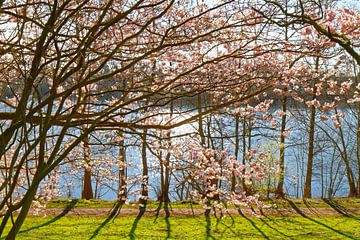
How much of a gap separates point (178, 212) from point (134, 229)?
202 cm

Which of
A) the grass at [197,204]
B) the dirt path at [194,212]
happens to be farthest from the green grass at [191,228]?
the grass at [197,204]

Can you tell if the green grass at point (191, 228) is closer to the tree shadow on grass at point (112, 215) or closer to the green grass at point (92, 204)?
the tree shadow on grass at point (112, 215)

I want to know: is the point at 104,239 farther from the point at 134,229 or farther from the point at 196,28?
the point at 196,28

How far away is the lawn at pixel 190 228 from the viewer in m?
8.30

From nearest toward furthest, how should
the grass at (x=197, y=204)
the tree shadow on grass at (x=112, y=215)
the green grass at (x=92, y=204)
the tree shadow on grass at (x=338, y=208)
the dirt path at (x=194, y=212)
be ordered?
the tree shadow on grass at (x=112, y=215) < the dirt path at (x=194, y=212) < the tree shadow on grass at (x=338, y=208) < the green grass at (x=92, y=204) < the grass at (x=197, y=204)

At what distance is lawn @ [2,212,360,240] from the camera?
830 centimetres

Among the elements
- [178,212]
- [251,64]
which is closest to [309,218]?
[178,212]

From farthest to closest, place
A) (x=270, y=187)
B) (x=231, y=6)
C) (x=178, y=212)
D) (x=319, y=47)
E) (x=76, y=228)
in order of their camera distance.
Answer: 1. (x=270, y=187)
2. (x=178, y=212)
3. (x=76, y=228)
4. (x=319, y=47)
5. (x=231, y=6)

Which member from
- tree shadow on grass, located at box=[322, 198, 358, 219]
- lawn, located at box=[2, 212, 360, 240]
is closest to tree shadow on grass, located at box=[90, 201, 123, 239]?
lawn, located at box=[2, 212, 360, 240]

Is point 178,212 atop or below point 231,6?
below

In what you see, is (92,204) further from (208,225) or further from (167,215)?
(208,225)

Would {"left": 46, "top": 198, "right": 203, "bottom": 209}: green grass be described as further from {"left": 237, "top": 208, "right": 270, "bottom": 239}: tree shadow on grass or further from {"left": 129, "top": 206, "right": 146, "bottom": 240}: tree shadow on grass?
{"left": 237, "top": 208, "right": 270, "bottom": 239}: tree shadow on grass

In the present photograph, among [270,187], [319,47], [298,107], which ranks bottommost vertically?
[270,187]

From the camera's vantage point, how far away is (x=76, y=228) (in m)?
8.82
